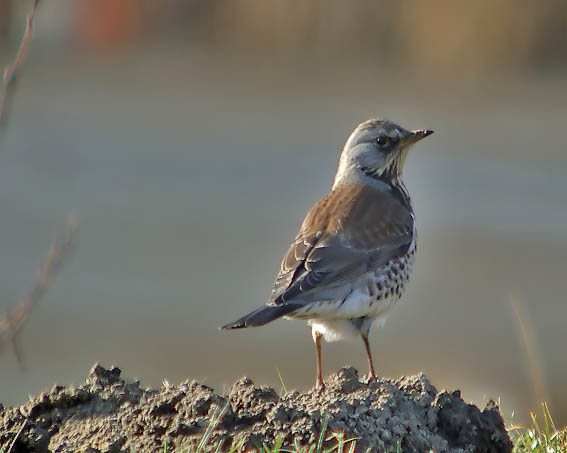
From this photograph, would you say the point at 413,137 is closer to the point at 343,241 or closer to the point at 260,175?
the point at 343,241

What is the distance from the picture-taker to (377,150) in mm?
7832

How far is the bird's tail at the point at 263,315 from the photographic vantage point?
20.3 feet

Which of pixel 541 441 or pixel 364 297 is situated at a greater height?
pixel 364 297

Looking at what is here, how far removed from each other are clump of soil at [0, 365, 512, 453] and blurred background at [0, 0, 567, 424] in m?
4.80

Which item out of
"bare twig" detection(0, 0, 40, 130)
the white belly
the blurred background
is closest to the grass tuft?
the white belly

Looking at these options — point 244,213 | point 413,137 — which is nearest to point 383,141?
point 413,137

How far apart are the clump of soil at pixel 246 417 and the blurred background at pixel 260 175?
480 cm

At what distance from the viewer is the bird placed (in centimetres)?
665

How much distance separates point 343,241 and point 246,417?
2.15m

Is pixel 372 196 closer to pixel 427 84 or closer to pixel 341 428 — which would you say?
pixel 341 428

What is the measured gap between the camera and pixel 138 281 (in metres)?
15.3

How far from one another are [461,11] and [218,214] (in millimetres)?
5323

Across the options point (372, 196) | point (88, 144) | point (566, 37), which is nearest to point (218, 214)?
point (88, 144)

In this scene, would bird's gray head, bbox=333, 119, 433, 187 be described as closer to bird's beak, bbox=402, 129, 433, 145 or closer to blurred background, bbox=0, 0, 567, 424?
bird's beak, bbox=402, 129, 433, 145
